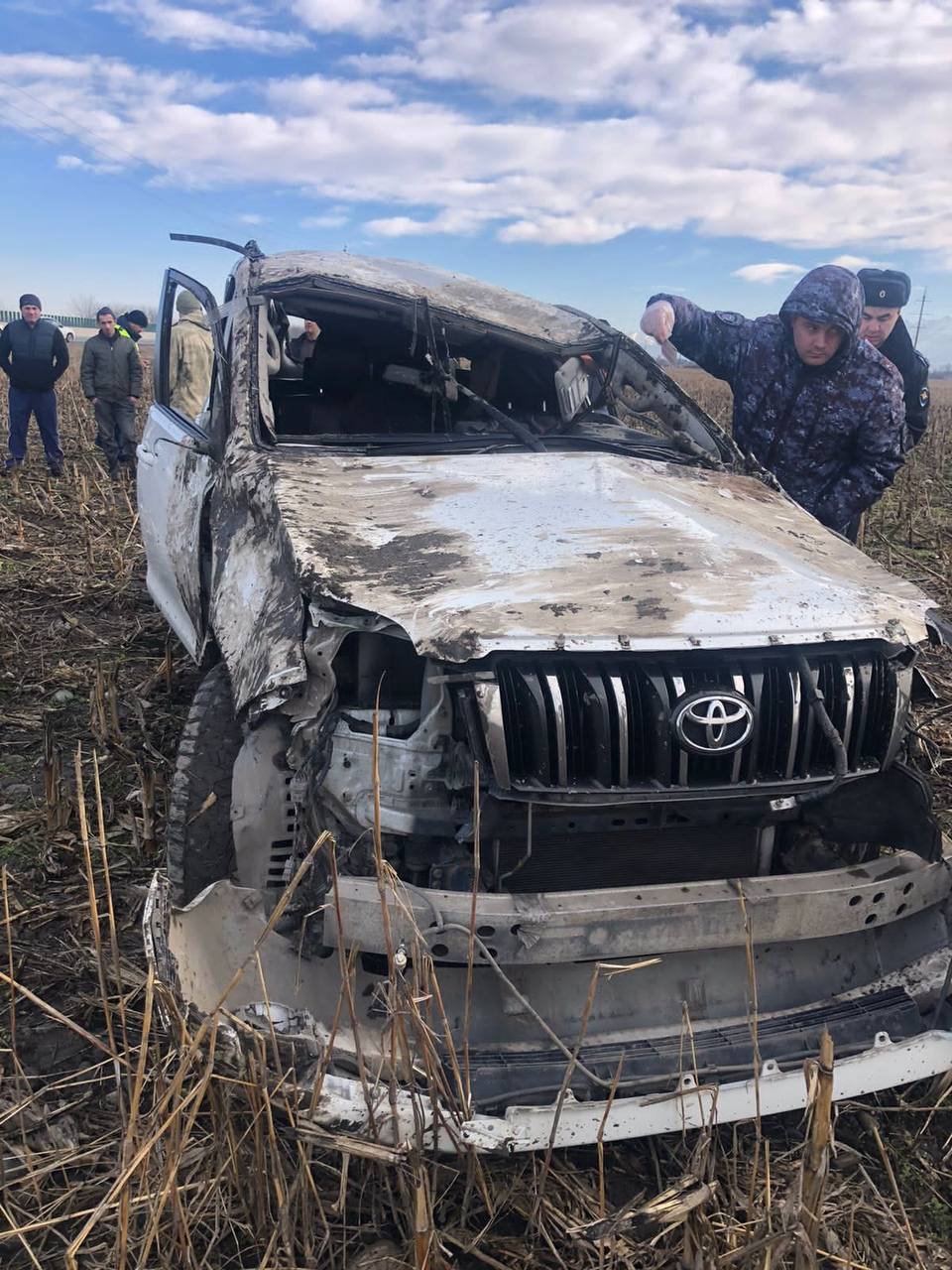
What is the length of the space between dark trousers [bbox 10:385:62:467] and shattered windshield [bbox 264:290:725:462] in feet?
20.8

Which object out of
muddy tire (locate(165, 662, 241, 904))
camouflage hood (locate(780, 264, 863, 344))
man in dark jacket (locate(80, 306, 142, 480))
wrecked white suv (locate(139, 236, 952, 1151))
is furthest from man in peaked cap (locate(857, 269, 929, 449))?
man in dark jacket (locate(80, 306, 142, 480))

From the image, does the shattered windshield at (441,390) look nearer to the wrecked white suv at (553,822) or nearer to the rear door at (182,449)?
the rear door at (182,449)

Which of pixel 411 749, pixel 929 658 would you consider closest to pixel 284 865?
pixel 411 749

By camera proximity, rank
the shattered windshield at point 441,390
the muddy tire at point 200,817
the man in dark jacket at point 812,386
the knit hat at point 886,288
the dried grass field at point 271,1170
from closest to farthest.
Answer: the dried grass field at point 271,1170 < the muddy tire at point 200,817 < the shattered windshield at point 441,390 < the man in dark jacket at point 812,386 < the knit hat at point 886,288

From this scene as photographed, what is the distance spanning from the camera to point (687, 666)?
216 cm

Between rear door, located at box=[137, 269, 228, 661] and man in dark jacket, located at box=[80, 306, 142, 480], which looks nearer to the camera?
rear door, located at box=[137, 269, 228, 661]

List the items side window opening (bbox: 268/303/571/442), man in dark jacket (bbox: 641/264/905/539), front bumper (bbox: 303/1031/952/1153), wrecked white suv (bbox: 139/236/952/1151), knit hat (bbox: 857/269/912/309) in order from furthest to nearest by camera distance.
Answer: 1. knit hat (bbox: 857/269/912/309)
2. man in dark jacket (bbox: 641/264/905/539)
3. side window opening (bbox: 268/303/571/442)
4. wrecked white suv (bbox: 139/236/952/1151)
5. front bumper (bbox: 303/1031/952/1153)

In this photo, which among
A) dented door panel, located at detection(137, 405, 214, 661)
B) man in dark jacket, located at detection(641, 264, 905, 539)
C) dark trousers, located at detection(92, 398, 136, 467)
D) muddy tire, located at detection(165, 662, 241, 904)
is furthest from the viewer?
dark trousers, located at detection(92, 398, 136, 467)

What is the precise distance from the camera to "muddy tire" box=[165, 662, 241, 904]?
8.46ft

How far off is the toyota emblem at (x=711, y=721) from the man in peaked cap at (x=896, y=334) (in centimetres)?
356

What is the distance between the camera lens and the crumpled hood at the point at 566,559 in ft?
7.07

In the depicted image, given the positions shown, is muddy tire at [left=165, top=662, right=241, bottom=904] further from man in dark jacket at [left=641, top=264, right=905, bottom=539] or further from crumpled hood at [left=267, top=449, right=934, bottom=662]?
man in dark jacket at [left=641, top=264, right=905, bottom=539]

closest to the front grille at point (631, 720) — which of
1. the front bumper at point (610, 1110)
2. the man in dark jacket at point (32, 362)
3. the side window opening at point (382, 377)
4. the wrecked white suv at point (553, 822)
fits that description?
the wrecked white suv at point (553, 822)

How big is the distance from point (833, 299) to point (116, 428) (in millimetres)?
8435
